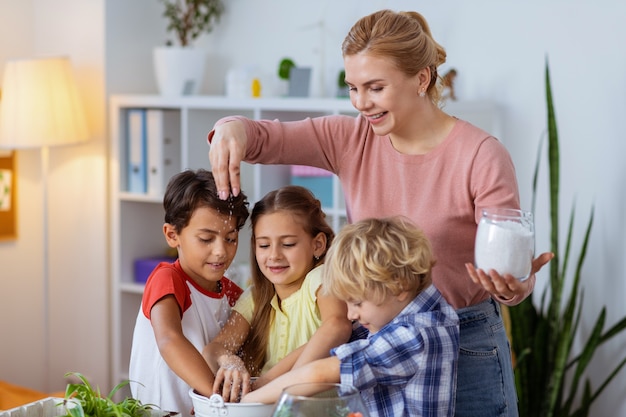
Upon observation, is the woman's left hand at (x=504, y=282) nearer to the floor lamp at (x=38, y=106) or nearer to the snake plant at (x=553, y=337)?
the snake plant at (x=553, y=337)

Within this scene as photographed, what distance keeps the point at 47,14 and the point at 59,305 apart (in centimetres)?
141

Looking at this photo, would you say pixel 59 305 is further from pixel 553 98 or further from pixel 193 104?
pixel 553 98

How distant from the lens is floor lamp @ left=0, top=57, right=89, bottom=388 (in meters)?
4.07

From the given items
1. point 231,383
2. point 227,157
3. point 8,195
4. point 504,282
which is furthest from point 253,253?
point 8,195

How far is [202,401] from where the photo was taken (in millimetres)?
1656

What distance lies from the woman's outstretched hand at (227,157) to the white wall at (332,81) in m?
2.00

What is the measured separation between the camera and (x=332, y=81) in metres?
4.05

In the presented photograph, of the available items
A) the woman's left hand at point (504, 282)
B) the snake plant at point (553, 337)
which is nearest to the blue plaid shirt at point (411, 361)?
the woman's left hand at point (504, 282)

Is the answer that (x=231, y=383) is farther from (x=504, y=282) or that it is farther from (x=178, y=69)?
(x=178, y=69)

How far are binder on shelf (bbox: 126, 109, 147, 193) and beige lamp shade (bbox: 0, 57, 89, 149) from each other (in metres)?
0.25

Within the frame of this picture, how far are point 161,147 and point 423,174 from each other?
2440 mm

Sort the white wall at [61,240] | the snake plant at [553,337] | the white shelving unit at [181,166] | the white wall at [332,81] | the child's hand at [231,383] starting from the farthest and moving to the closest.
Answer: the white wall at [61,240] → the white shelving unit at [181,166] → the white wall at [332,81] → the snake plant at [553,337] → the child's hand at [231,383]

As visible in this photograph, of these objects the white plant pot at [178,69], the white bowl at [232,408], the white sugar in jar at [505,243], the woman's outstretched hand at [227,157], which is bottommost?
the white bowl at [232,408]

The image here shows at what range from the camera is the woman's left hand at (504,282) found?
1.59m
